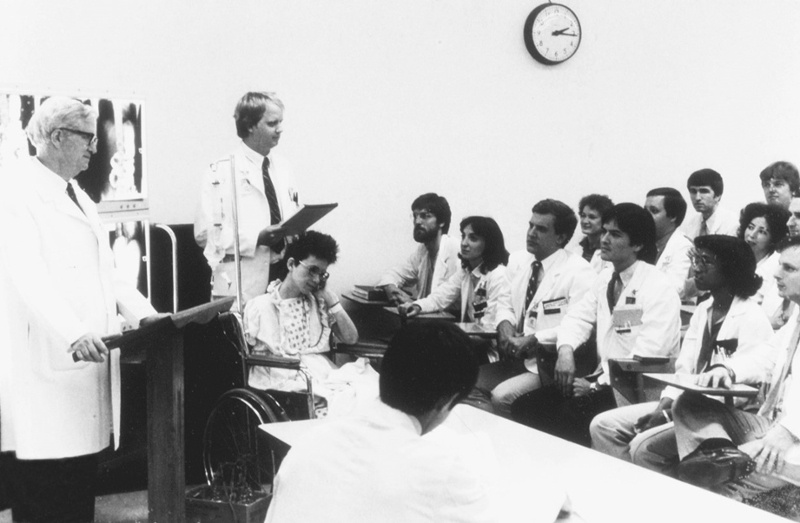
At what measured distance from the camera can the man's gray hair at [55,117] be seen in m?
2.85

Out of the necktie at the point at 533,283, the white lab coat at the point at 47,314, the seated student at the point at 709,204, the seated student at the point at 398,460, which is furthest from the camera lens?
the seated student at the point at 709,204

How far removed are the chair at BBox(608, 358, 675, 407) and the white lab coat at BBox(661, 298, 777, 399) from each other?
127 millimetres

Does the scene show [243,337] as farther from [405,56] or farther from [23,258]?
[405,56]

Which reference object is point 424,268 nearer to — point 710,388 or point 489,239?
point 489,239

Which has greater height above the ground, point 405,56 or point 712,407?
point 405,56

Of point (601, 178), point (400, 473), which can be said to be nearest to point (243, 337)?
point (400, 473)

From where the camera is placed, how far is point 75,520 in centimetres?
296

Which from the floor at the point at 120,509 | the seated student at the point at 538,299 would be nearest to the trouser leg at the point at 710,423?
the seated student at the point at 538,299

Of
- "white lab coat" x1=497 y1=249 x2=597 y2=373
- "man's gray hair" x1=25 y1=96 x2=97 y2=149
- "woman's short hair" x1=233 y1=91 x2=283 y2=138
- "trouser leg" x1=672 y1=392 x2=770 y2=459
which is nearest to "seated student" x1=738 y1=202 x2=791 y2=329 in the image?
"white lab coat" x1=497 y1=249 x2=597 y2=373

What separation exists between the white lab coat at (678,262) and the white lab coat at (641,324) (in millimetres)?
1024

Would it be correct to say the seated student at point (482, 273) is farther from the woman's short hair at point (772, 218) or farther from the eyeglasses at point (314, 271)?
the woman's short hair at point (772, 218)

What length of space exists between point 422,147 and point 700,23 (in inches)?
87.1

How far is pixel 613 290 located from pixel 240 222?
1823 mm

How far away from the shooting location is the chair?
3.56 metres
